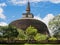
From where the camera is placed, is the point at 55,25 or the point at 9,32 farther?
the point at 55,25

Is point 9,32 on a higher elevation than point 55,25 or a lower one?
lower

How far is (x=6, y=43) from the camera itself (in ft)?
48.5

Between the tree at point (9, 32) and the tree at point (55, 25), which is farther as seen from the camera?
the tree at point (55, 25)

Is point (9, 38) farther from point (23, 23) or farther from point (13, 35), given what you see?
point (23, 23)

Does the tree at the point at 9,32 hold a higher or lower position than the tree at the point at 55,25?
lower

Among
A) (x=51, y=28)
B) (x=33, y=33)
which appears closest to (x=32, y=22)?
(x=51, y=28)

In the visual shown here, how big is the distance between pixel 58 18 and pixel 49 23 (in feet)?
3.25

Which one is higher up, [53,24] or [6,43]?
[53,24]

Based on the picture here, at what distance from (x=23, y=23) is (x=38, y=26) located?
195 cm

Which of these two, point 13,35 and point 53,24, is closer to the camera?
point 13,35

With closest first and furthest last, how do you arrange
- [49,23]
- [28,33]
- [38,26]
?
1. [28,33]
2. [49,23]
3. [38,26]

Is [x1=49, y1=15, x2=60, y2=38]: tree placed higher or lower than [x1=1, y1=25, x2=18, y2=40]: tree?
higher

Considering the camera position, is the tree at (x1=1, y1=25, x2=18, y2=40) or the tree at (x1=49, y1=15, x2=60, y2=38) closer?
the tree at (x1=1, y1=25, x2=18, y2=40)

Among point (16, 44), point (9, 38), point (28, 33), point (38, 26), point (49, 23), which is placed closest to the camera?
point (16, 44)
